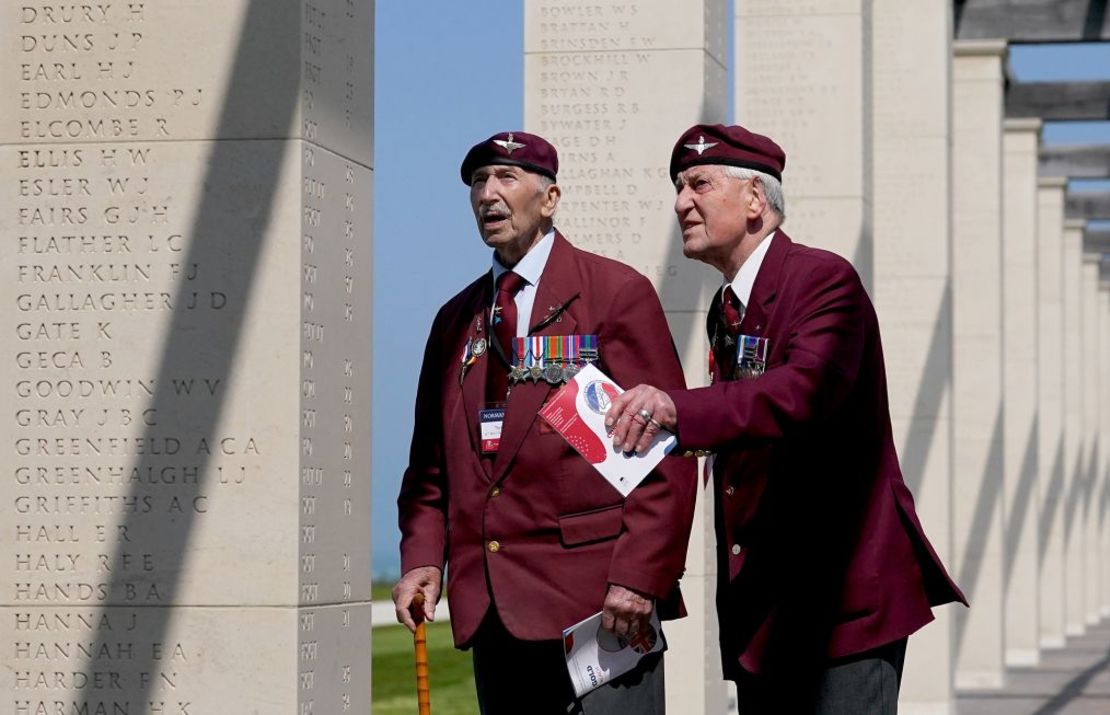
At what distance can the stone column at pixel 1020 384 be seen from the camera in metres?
24.8

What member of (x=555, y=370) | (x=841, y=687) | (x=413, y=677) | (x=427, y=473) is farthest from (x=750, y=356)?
(x=413, y=677)

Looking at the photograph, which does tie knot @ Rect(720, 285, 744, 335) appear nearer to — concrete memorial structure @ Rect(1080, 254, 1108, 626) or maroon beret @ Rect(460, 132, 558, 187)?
maroon beret @ Rect(460, 132, 558, 187)

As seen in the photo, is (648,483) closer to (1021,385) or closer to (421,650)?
(421,650)

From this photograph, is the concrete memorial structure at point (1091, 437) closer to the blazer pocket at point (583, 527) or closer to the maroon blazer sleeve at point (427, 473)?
the maroon blazer sleeve at point (427, 473)

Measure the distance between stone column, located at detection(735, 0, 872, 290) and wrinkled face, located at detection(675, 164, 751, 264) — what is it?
7.99 metres

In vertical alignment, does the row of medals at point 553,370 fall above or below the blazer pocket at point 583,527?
above

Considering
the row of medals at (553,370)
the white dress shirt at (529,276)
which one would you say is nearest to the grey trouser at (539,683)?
the row of medals at (553,370)

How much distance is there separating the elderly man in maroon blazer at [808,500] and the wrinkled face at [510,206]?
0.55 metres

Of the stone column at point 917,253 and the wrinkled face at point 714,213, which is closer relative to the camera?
the wrinkled face at point 714,213

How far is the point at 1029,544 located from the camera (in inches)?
1005

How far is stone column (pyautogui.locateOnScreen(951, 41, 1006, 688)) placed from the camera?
65.2 feet

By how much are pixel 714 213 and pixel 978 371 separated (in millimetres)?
15265

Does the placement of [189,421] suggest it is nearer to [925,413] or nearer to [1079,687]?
[925,413]

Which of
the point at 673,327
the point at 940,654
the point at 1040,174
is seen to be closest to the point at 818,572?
the point at 673,327
